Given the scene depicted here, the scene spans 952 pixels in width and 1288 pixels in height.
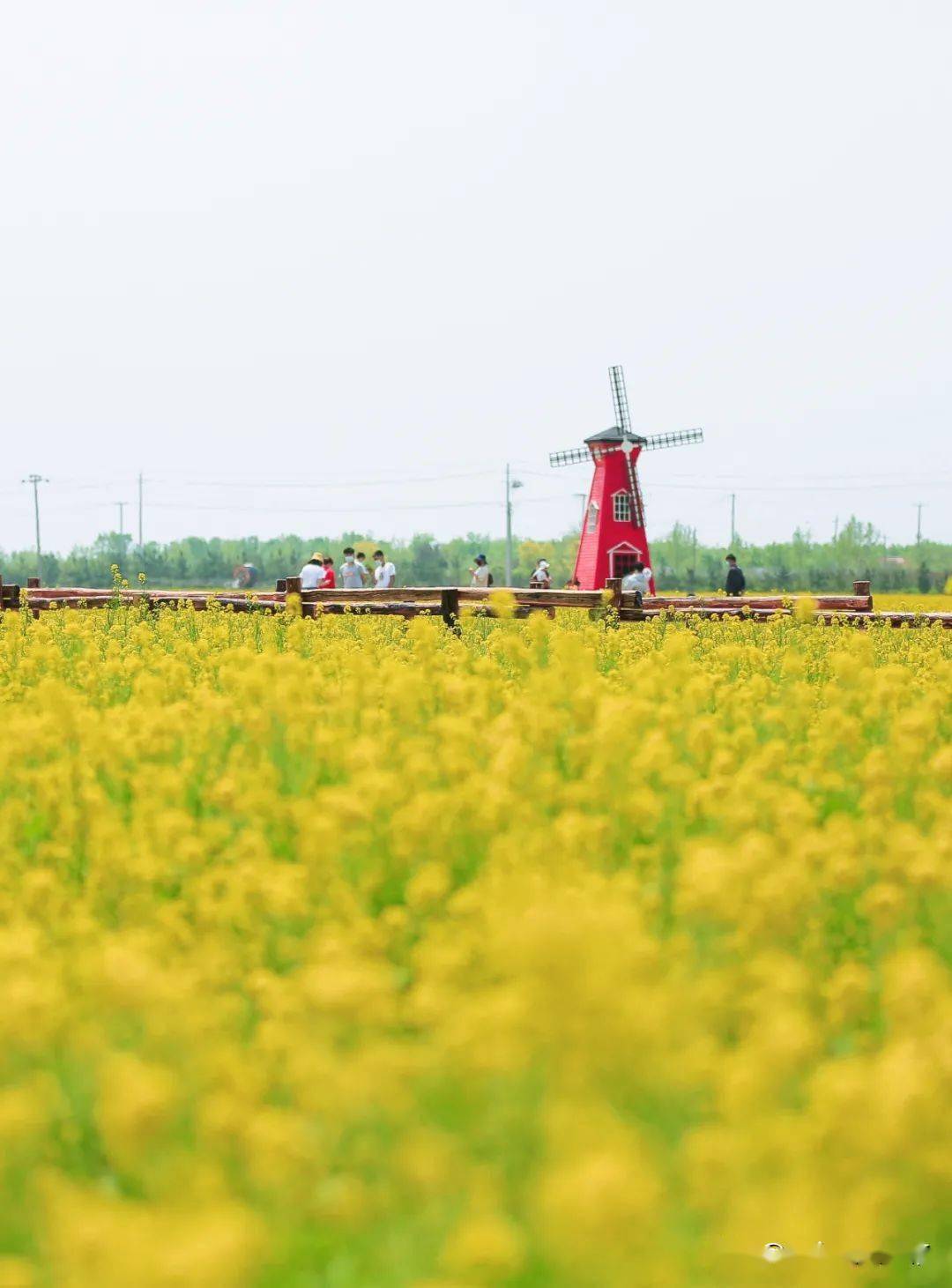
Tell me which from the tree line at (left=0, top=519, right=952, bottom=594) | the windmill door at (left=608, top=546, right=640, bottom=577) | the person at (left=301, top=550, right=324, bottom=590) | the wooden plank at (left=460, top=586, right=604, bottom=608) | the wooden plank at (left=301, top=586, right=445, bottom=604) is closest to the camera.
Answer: the wooden plank at (left=460, top=586, right=604, bottom=608)

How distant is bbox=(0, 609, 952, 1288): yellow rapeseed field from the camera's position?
1712mm

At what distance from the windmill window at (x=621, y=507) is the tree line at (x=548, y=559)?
1165 inches

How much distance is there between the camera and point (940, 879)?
3438mm

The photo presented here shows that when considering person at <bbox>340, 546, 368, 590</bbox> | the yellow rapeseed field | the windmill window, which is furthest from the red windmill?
the yellow rapeseed field

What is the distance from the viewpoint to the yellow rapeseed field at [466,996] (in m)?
1.71

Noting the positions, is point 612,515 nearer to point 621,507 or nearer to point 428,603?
point 621,507

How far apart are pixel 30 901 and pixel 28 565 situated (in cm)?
12758

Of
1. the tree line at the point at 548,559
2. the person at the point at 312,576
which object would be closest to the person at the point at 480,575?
the person at the point at 312,576

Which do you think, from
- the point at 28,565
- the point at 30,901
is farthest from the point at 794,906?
the point at 28,565

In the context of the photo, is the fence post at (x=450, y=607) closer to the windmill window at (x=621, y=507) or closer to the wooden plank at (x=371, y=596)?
the wooden plank at (x=371, y=596)

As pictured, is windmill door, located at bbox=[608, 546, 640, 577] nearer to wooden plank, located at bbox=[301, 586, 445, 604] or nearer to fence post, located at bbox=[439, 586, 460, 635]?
wooden plank, located at bbox=[301, 586, 445, 604]

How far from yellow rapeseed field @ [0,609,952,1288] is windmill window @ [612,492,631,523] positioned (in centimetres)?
3823

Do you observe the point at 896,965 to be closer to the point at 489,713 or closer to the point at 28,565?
the point at 489,713

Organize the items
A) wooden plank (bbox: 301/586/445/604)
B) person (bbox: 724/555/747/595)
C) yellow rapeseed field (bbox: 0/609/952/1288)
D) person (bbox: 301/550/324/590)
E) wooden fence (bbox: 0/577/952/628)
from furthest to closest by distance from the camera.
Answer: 1. person (bbox: 724/555/747/595)
2. person (bbox: 301/550/324/590)
3. wooden plank (bbox: 301/586/445/604)
4. wooden fence (bbox: 0/577/952/628)
5. yellow rapeseed field (bbox: 0/609/952/1288)
